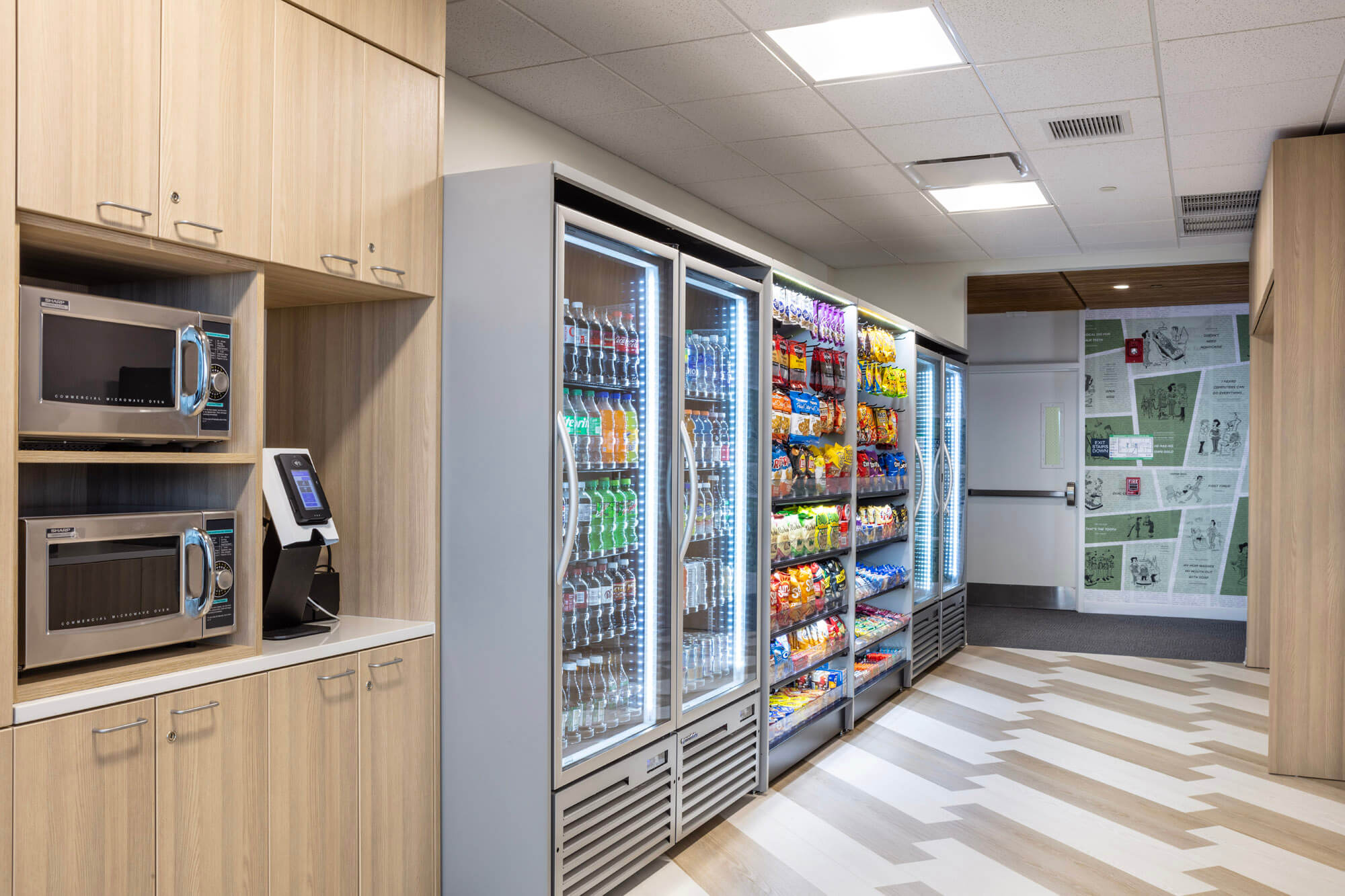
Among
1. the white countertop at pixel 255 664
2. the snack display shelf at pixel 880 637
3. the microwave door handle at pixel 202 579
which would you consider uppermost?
the microwave door handle at pixel 202 579

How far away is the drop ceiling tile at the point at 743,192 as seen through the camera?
19.1 ft

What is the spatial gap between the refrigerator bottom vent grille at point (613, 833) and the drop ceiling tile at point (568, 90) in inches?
110

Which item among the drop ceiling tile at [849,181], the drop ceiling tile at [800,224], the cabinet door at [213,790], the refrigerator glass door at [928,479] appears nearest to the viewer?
the cabinet door at [213,790]

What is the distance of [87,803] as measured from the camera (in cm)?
200

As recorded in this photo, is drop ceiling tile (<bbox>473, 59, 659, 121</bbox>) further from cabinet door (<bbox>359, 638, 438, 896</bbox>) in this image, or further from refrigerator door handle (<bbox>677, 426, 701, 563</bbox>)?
cabinet door (<bbox>359, 638, 438, 896</bbox>)

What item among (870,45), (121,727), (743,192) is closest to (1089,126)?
(870,45)

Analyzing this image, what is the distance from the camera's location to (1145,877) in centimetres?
348

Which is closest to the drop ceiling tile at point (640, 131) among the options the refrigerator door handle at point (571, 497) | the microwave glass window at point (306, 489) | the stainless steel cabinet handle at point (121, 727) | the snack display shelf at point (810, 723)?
the refrigerator door handle at point (571, 497)

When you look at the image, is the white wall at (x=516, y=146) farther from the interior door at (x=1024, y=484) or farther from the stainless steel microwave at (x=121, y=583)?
the interior door at (x=1024, y=484)

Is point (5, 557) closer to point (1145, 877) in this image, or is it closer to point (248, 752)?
point (248, 752)

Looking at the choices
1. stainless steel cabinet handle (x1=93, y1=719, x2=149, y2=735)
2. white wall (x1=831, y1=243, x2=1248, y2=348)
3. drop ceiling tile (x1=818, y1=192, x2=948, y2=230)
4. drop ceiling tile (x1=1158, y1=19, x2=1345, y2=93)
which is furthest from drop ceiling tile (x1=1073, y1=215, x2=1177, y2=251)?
stainless steel cabinet handle (x1=93, y1=719, x2=149, y2=735)

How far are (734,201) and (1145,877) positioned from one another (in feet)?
14.4

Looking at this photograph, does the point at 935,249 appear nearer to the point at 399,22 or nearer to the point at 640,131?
the point at 640,131

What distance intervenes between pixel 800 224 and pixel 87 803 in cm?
581
